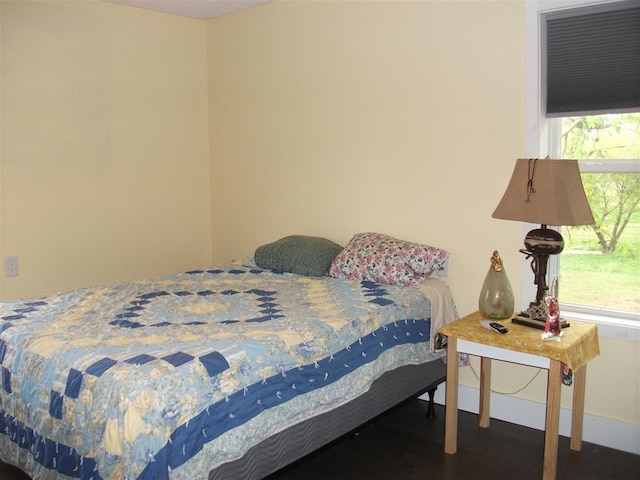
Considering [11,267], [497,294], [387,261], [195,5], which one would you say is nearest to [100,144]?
[11,267]

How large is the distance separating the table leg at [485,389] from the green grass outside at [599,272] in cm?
50

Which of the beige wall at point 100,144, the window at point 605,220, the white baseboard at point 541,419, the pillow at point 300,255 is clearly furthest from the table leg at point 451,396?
the beige wall at point 100,144

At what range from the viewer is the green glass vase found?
8.79 ft

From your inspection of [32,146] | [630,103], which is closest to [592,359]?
[630,103]

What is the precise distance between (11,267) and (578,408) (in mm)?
3055

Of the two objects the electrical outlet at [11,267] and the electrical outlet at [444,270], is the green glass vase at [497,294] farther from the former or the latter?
the electrical outlet at [11,267]

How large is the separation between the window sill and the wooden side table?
0.12m

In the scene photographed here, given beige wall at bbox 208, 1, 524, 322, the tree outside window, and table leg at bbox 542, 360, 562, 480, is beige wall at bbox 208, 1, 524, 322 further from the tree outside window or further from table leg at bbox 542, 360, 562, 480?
table leg at bbox 542, 360, 562, 480

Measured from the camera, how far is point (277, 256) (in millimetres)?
3516

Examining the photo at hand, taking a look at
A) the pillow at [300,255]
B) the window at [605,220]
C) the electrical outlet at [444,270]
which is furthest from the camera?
the pillow at [300,255]

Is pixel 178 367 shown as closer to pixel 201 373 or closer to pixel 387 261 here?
pixel 201 373

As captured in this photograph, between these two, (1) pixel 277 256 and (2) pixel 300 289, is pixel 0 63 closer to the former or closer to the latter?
(1) pixel 277 256

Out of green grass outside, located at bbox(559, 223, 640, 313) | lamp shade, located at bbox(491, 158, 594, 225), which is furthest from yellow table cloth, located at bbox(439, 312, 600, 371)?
lamp shade, located at bbox(491, 158, 594, 225)

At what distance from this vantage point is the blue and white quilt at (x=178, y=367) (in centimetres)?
183
